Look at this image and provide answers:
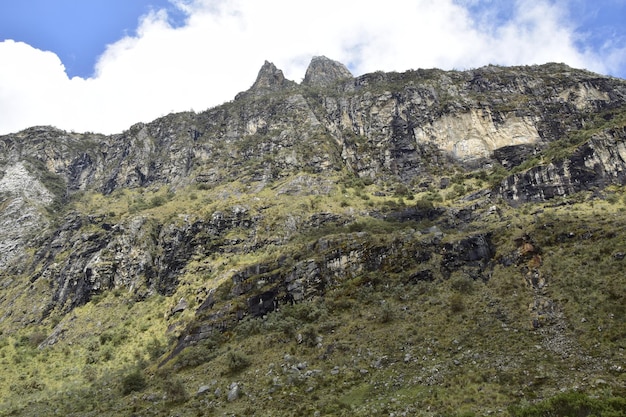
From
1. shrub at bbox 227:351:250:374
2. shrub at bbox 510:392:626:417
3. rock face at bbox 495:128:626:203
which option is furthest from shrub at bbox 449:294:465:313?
rock face at bbox 495:128:626:203

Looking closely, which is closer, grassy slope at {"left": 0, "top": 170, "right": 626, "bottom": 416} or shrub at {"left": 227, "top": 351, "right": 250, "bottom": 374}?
grassy slope at {"left": 0, "top": 170, "right": 626, "bottom": 416}

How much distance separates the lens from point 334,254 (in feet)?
161

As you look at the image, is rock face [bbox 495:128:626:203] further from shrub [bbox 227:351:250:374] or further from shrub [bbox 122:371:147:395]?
shrub [bbox 122:371:147:395]

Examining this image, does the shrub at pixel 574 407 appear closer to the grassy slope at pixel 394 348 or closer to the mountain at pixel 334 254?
the mountain at pixel 334 254

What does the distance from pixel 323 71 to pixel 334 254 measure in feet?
435

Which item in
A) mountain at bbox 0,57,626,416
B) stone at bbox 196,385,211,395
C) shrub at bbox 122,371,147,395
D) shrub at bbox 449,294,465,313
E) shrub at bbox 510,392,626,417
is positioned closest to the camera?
shrub at bbox 510,392,626,417

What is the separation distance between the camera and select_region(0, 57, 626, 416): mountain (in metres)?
27.9

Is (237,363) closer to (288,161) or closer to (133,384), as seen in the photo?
(133,384)

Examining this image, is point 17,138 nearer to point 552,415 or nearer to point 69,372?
point 69,372

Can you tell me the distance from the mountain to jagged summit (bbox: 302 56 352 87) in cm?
3848

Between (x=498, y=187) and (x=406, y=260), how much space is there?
109 feet

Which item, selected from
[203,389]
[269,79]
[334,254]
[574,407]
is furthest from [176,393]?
[269,79]

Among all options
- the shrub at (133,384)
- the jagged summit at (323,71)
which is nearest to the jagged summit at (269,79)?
the jagged summit at (323,71)

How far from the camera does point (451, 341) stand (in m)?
30.5
